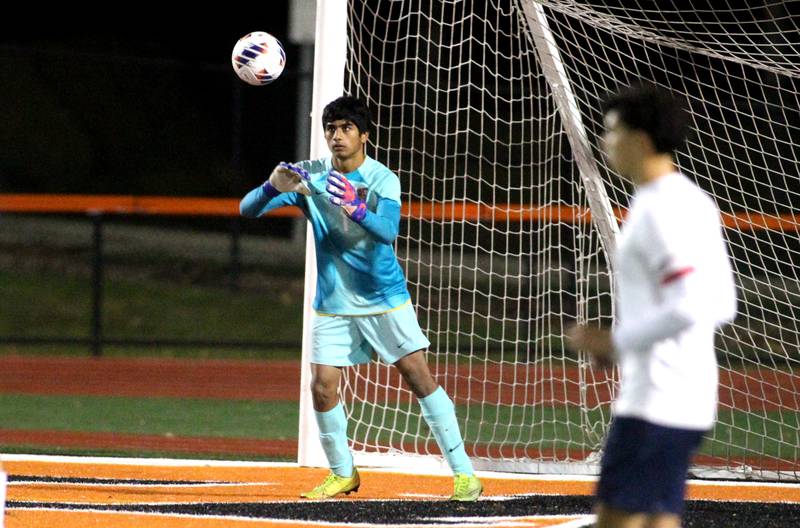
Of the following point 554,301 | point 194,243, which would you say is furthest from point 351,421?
point 194,243

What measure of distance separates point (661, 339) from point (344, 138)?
3.54 metres

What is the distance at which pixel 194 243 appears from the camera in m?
20.4

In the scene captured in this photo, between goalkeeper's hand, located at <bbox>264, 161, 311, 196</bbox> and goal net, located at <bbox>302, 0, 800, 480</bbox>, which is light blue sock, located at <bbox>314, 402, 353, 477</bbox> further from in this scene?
goal net, located at <bbox>302, 0, 800, 480</bbox>

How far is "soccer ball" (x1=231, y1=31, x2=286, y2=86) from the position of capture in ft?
23.8

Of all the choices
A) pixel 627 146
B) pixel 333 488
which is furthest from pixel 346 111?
pixel 627 146

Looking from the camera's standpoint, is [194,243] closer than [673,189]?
No

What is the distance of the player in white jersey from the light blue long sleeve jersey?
3.22 metres

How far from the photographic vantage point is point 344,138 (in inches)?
276

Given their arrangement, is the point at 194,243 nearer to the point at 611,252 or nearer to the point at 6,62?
the point at 6,62

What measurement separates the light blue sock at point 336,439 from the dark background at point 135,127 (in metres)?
14.5

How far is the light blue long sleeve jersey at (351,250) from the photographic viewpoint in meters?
7.03

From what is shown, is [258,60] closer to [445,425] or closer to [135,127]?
[445,425]

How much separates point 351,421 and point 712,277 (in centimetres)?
676

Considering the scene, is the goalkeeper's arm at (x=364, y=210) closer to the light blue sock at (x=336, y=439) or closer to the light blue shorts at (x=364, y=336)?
the light blue shorts at (x=364, y=336)
